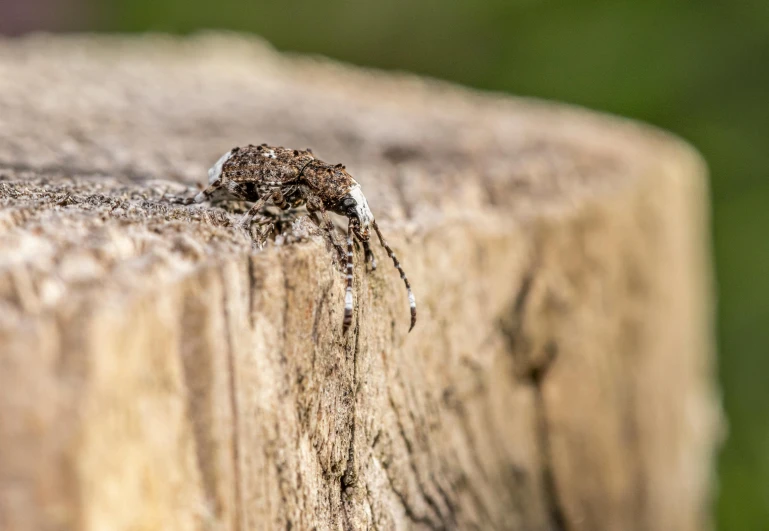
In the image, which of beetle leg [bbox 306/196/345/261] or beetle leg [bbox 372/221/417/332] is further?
beetle leg [bbox 372/221/417/332]

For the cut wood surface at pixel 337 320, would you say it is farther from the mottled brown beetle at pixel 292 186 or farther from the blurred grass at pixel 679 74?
the blurred grass at pixel 679 74

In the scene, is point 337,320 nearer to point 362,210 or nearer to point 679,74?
point 362,210

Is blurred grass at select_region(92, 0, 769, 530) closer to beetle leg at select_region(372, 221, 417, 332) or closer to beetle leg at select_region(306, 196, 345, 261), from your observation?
beetle leg at select_region(372, 221, 417, 332)

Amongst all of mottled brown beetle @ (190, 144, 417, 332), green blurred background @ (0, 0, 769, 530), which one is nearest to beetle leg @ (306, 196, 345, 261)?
mottled brown beetle @ (190, 144, 417, 332)

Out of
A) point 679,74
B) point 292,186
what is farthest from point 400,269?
point 679,74

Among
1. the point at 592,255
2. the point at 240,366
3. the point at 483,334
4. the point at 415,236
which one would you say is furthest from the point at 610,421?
the point at 240,366

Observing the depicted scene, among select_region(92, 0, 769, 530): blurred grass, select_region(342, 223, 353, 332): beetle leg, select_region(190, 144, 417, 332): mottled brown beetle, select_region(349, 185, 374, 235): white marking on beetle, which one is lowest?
select_region(342, 223, 353, 332): beetle leg
